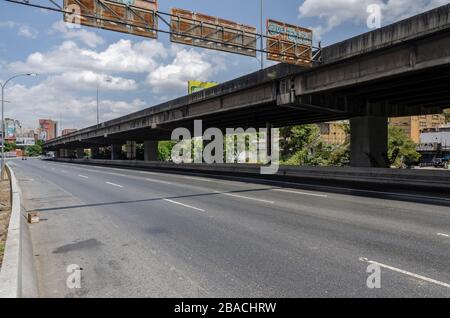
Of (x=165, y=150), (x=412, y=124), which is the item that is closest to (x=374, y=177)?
(x=165, y=150)

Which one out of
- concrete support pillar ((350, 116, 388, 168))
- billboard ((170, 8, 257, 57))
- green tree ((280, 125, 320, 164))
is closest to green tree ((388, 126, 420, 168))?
green tree ((280, 125, 320, 164))

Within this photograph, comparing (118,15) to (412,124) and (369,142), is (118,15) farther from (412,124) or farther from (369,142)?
(412,124)

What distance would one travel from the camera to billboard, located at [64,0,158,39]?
11.9m

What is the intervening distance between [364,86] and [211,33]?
9.15 metres

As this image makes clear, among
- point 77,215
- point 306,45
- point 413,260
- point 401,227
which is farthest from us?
point 306,45

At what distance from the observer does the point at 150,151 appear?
55719mm

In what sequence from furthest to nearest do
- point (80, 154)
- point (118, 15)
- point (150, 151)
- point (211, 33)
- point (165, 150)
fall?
point (165, 150) → point (80, 154) → point (150, 151) → point (211, 33) → point (118, 15)

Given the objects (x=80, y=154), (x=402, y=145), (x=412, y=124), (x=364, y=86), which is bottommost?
(x=80, y=154)

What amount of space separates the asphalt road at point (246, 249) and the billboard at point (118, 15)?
6.48 meters

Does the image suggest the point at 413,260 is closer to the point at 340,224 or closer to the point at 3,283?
the point at 340,224

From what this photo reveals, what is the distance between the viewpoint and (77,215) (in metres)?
10.4

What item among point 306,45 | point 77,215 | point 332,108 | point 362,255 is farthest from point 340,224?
point 332,108
